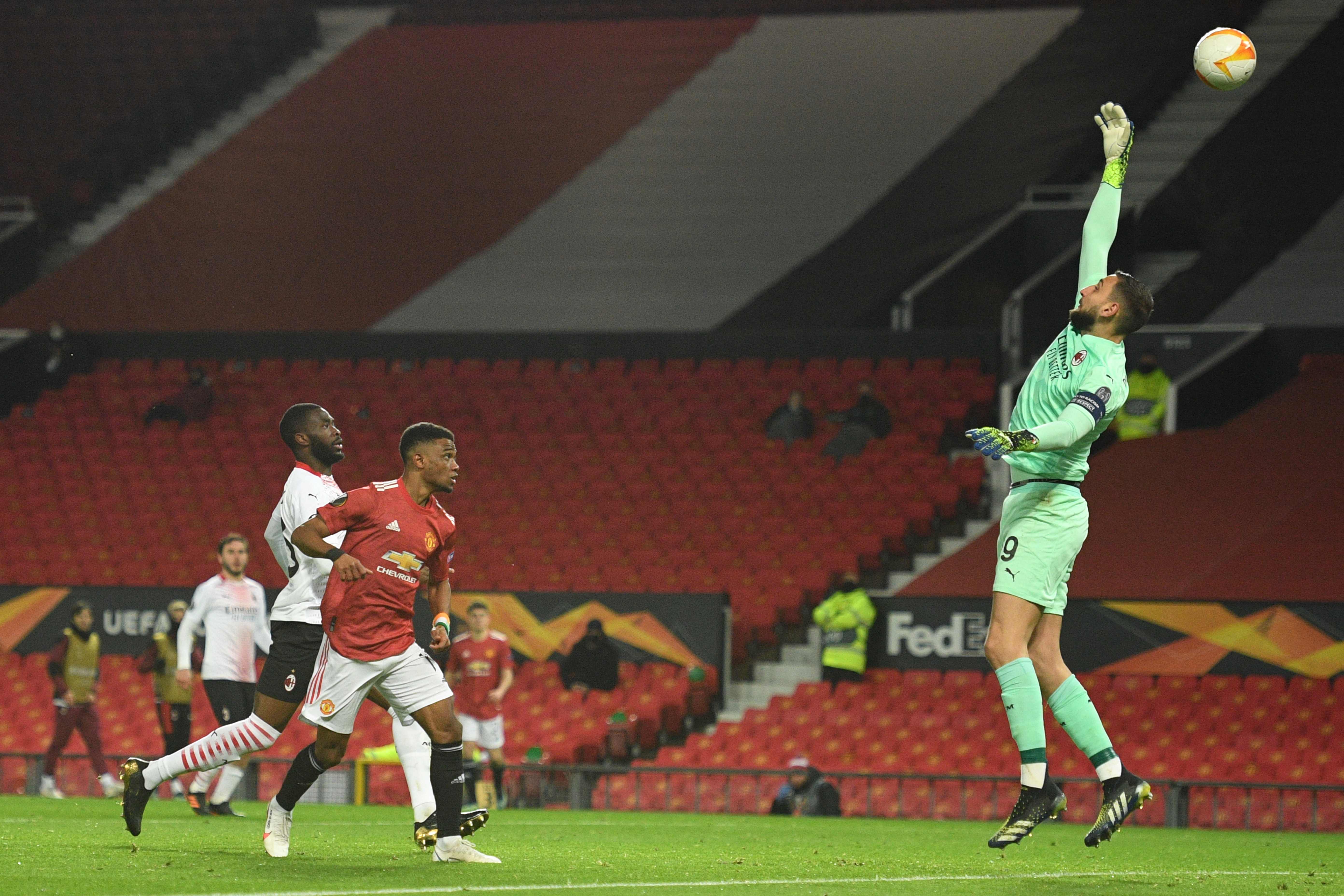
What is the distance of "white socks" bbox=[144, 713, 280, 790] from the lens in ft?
25.1

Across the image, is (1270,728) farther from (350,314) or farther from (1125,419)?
(350,314)

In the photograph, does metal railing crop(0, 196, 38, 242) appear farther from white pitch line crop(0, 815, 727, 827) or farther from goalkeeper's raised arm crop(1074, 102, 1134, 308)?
goalkeeper's raised arm crop(1074, 102, 1134, 308)

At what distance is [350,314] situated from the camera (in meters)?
25.6

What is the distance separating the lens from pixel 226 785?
450 inches

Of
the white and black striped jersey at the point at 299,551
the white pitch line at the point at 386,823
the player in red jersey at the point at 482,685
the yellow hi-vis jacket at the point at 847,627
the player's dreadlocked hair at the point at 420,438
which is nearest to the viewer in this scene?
the player's dreadlocked hair at the point at 420,438

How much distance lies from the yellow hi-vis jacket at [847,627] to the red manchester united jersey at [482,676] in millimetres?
3549

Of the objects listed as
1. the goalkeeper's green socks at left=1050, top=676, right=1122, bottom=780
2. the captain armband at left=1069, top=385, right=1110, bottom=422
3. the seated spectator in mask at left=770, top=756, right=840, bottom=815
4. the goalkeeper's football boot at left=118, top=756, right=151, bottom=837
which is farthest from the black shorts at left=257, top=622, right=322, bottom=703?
the seated spectator in mask at left=770, top=756, right=840, bottom=815

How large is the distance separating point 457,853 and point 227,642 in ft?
16.8

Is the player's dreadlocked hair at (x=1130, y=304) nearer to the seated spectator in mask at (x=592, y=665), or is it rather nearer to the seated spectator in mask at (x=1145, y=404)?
the seated spectator in mask at (x=592, y=665)

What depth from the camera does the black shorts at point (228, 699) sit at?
38.1 feet

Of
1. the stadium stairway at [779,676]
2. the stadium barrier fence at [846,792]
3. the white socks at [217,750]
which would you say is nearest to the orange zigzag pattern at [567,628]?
the stadium stairway at [779,676]

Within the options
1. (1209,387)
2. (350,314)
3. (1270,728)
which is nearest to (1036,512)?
(1270,728)

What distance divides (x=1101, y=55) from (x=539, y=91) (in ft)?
30.1

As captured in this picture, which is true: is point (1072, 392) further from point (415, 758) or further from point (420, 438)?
point (415, 758)
